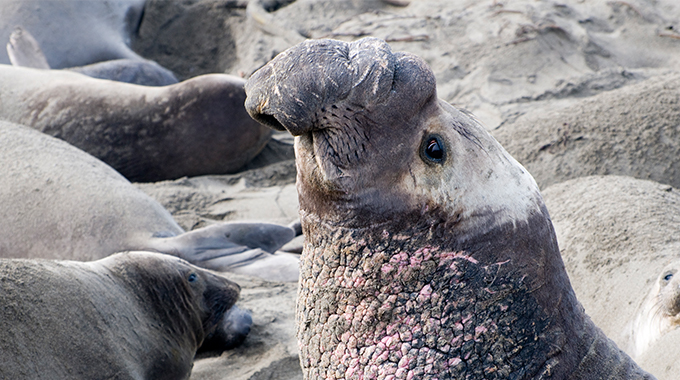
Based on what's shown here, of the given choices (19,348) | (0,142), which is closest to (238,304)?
(19,348)

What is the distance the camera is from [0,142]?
3.96 meters

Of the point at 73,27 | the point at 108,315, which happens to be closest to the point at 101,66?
the point at 73,27

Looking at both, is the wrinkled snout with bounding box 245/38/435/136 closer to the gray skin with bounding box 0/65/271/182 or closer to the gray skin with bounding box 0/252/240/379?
the gray skin with bounding box 0/252/240/379

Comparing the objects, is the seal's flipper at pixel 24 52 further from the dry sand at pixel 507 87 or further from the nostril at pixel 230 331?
the nostril at pixel 230 331

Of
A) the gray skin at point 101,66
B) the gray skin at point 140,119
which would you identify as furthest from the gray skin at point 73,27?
the gray skin at point 140,119

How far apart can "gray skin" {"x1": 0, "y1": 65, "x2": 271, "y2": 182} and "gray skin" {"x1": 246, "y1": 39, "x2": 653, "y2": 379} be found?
3977 mm

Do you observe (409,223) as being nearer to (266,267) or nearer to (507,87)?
(266,267)

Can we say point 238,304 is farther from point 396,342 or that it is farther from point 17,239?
point 396,342

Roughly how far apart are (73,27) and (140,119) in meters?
2.84

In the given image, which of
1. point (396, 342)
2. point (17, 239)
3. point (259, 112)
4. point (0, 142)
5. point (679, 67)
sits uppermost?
point (259, 112)

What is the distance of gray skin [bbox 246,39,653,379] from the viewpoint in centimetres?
142

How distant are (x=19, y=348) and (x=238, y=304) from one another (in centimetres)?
150

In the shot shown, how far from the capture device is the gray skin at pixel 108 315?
2.20 m

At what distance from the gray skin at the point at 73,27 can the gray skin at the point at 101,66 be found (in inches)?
11.1
